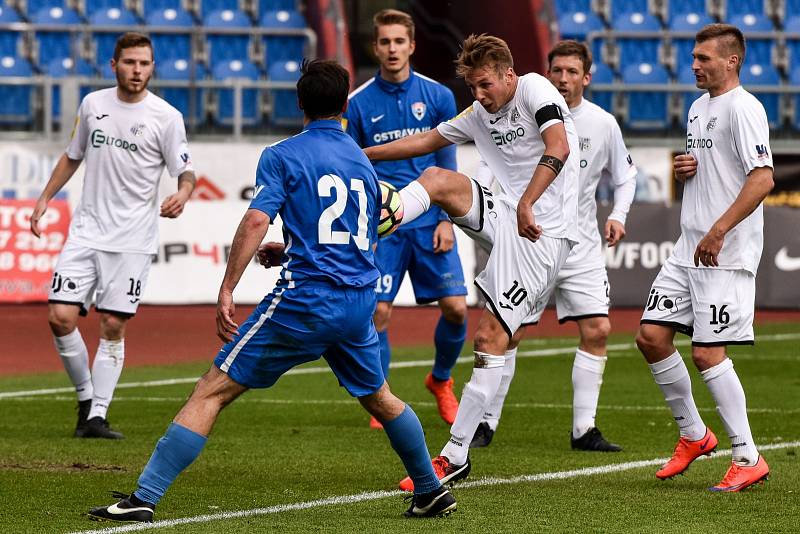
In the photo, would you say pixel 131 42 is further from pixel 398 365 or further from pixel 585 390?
pixel 398 365

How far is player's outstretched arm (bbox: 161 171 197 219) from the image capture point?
8.48 metres

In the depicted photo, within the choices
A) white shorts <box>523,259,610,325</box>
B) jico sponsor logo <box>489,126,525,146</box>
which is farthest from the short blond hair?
white shorts <box>523,259,610,325</box>

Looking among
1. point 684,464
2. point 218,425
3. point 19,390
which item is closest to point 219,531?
point 684,464

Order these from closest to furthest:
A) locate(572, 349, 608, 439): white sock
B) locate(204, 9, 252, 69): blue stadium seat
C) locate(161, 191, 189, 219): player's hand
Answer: locate(572, 349, 608, 439): white sock, locate(161, 191, 189, 219): player's hand, locate(204, 9, 252, 69): blue stadium seat

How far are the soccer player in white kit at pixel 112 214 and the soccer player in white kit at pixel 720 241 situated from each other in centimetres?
329

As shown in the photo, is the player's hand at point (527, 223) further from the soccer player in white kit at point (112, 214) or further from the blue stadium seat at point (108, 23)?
the blue stadium seat at point (108, 23)

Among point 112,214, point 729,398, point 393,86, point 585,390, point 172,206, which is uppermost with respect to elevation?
point 393,86

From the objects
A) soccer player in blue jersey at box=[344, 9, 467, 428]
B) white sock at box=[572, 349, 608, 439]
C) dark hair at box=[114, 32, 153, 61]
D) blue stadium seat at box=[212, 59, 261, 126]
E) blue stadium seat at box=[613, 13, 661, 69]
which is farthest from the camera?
blue stadium seat at box=[613, 13, 661, 69]

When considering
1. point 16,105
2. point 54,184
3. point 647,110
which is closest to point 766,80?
point 647,110

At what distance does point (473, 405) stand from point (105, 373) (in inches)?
119

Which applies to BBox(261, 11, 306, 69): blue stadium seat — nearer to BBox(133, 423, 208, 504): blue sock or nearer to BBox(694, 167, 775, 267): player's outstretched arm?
BBox(694, 167, 775, 267): player's outstretched arm

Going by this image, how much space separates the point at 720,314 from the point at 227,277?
2.55 metres

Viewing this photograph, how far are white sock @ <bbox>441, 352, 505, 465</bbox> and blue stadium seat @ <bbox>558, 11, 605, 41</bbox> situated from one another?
15995mm

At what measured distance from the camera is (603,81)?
70.4 ft
